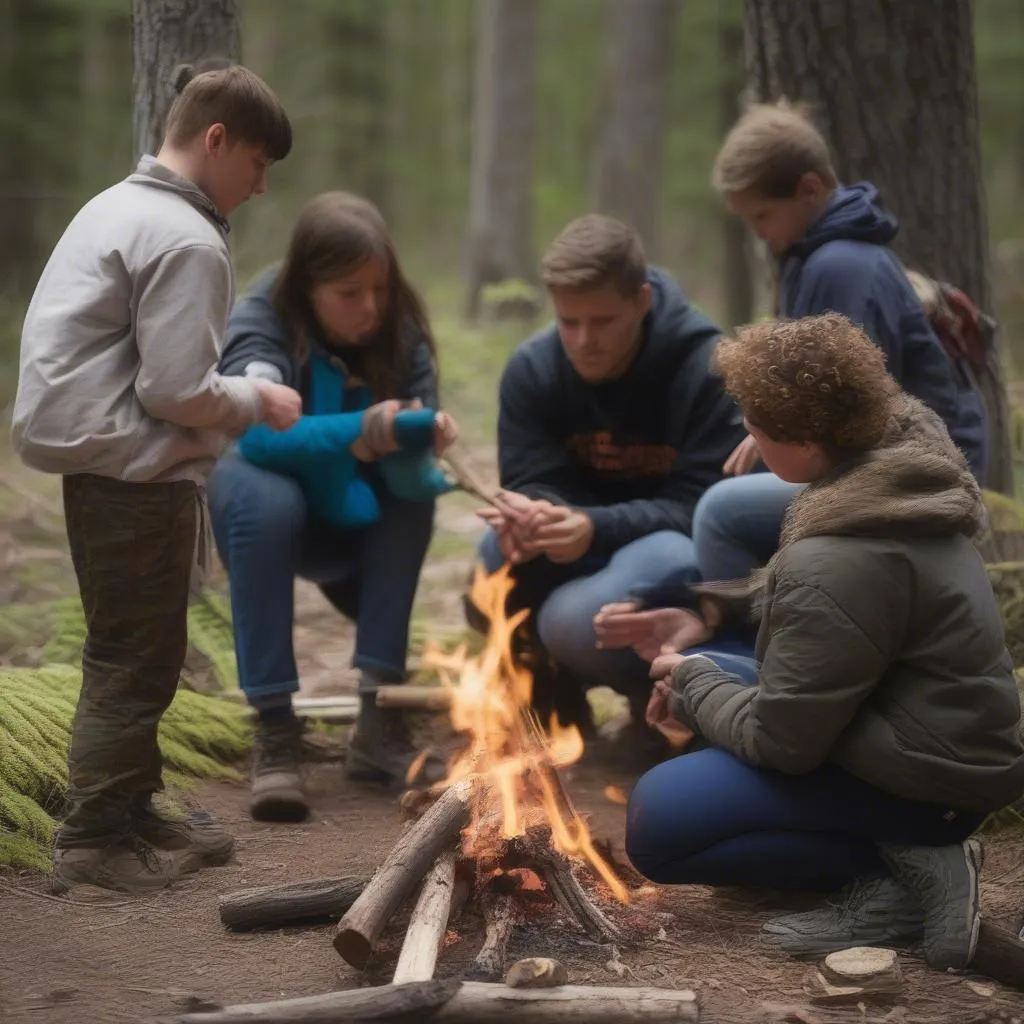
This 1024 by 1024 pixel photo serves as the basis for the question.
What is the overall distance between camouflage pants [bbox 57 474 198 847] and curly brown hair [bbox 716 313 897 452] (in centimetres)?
151

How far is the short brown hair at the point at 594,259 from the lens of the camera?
4312 mm

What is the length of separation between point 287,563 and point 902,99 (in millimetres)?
3057

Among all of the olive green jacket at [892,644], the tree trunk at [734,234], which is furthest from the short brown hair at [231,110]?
the tree trunk at [734,234]

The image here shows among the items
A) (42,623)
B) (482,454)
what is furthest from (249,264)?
(42,623)

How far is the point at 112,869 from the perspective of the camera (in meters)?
3.54

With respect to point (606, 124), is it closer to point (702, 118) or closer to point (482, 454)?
point (702, 118)

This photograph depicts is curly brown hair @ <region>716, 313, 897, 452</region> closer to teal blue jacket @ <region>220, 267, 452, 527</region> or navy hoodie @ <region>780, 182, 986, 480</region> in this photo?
navy hoodie @ <region>780, 182, 986, 480</region>

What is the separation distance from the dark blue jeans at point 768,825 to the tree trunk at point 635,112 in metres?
11.6

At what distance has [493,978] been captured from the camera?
2811 mm

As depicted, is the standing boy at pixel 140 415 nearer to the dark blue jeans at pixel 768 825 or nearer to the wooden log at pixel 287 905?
the wooden log at pixel 287 905

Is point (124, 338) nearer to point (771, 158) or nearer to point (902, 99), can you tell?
point (771, 158)

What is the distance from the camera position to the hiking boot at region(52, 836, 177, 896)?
3514mm

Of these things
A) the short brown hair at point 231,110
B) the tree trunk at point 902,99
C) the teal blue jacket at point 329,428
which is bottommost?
the teal blue jacket at point 329,428

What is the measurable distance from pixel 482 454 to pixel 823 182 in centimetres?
581
